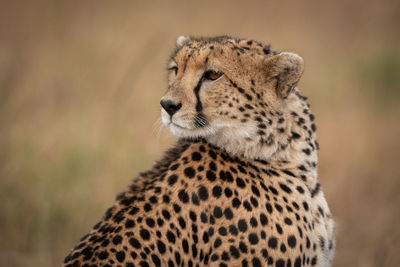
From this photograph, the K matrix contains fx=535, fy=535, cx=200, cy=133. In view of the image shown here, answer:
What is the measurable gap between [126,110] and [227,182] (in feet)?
7.32

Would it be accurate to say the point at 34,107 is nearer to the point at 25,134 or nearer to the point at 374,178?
the point at 25,134

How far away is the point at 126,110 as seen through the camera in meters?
4.48

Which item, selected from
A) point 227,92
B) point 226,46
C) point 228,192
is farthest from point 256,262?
point 226,46

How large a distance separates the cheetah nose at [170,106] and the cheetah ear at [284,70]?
1.54 feet

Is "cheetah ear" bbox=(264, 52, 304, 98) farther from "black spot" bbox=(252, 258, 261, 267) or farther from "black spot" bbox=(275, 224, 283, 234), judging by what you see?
"black spot" bbox=(252, 258, 261, 267)

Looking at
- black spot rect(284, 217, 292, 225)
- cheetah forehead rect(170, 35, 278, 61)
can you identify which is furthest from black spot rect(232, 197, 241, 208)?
cheetah forehead rect(170, 35, 278, 61)

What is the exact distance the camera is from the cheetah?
226 centimetres

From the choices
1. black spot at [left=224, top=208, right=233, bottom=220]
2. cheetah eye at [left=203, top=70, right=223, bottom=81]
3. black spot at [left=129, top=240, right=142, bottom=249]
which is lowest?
black spot at [left=129, top=240, right=142, bottom=249]

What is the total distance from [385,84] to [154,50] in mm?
3229

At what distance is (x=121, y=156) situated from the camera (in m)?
4.26

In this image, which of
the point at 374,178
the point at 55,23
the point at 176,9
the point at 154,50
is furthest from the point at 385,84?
the point at 55,23

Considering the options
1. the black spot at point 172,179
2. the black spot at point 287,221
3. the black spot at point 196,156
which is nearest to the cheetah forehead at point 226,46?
the black spot at point 196,156

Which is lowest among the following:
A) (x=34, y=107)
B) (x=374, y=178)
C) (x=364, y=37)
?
(x=374, y=178)

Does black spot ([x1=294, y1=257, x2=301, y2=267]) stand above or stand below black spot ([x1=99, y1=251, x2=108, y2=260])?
below
